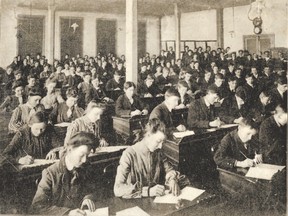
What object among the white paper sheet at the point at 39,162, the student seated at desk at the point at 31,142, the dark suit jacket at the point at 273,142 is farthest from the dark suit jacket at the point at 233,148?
the student seated at desk at the point at 31,142

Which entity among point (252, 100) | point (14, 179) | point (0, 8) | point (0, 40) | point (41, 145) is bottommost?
point (14, 179)

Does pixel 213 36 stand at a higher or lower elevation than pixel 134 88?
higher

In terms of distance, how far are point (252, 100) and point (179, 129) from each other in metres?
1.38

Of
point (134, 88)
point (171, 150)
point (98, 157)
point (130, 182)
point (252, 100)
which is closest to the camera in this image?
point (130, 182)

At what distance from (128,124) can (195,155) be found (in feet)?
4.35

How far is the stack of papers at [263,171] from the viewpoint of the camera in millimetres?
2787

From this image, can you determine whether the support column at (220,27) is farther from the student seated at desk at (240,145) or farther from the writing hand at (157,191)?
the writing hand at (157,191)

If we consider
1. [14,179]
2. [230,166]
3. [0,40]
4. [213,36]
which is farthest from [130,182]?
[213,36]

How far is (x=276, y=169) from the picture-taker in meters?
2.95

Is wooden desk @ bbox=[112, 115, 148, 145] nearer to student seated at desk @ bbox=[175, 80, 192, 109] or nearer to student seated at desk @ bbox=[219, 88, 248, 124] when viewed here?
student seated at desk @ bbox=[175, 80, 192, 109]

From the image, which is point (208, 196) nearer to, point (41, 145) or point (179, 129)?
point (179, 129)

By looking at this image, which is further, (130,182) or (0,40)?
(0,40)

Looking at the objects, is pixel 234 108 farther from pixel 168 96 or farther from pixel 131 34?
pixel 131 34

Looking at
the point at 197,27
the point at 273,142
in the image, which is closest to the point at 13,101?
the point at 273,142
